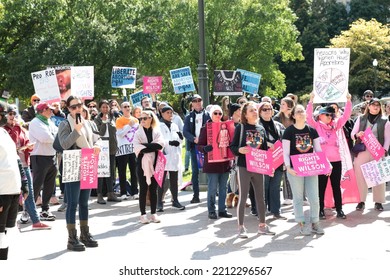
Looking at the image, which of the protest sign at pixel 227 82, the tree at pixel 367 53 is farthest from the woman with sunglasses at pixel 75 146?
the tree at pixel 367 53

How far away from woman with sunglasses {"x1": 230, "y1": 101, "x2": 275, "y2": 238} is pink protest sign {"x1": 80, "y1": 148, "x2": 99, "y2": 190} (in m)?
2.01

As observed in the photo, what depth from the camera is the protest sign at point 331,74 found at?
10.9 metres

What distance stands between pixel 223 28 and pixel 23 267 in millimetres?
38915

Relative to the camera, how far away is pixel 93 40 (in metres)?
35.7

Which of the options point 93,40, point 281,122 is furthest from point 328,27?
point 281,122

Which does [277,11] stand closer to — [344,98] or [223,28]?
[223,28]

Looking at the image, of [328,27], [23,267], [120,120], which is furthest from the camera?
[328,27]

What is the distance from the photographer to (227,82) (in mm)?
14766

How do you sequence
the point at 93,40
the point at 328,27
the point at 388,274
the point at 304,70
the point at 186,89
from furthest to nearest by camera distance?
the point at 328,27 < the point at 304,70 < the point at 93,40 < the point at 186,89 < the point at 388,274

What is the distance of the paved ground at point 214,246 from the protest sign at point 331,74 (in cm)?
196

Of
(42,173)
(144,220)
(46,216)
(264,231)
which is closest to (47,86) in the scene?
(42,173)

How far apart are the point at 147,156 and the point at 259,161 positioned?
78.8 inches

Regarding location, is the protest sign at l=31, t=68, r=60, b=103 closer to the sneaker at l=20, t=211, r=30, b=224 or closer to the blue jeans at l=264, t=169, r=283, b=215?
the sneaker at l=20, t=211, r=30, b=224

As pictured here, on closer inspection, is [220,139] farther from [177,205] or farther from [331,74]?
[331,74]
